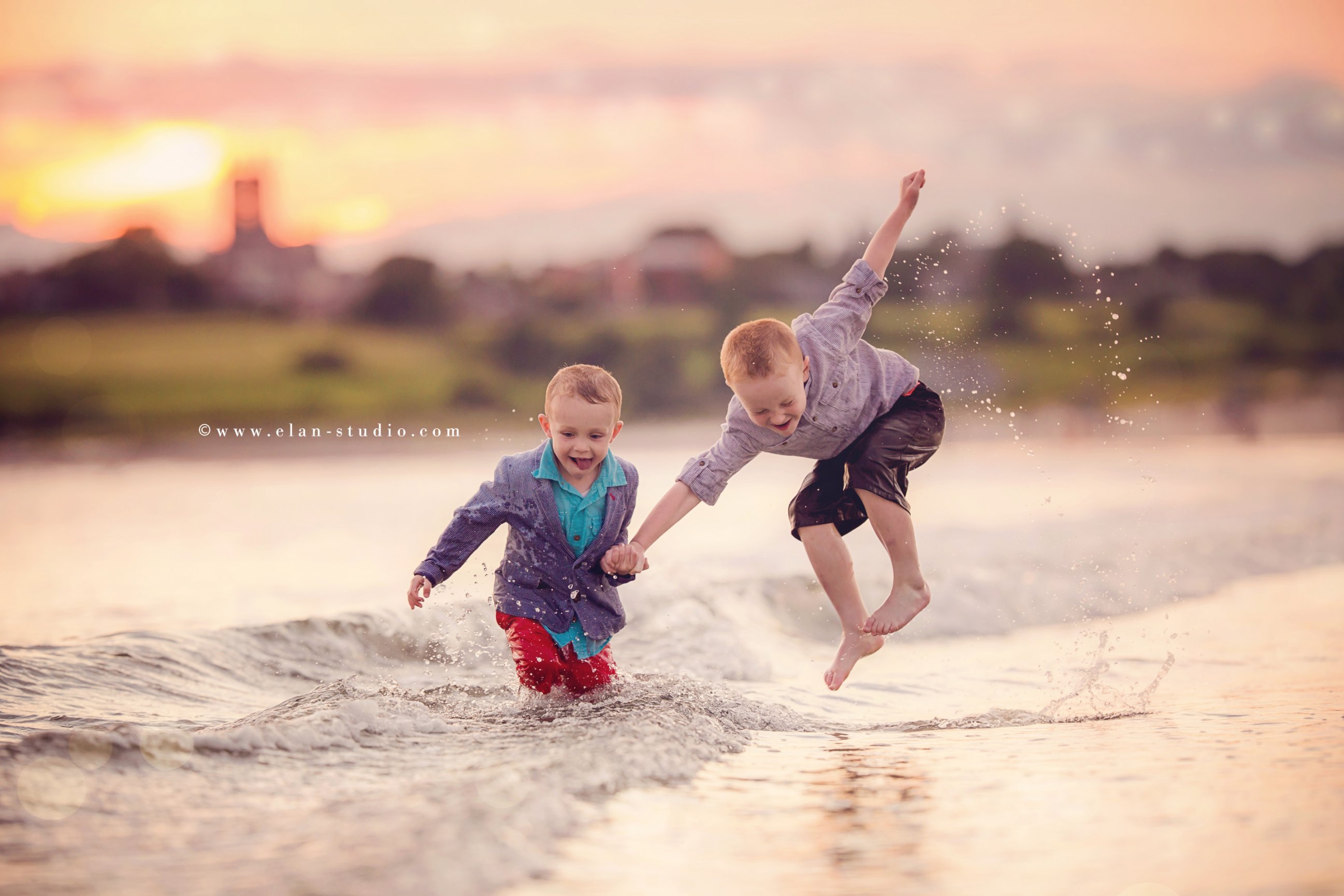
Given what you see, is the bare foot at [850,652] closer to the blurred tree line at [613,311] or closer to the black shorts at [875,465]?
the black shorts at [875,465]

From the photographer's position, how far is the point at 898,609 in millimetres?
4242

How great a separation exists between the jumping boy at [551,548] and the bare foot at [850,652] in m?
0.84

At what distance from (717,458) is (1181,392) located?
3127cm

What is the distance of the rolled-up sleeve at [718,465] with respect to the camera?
407 centimetres

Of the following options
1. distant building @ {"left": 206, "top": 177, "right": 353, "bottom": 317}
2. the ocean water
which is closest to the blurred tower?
distant building @ {"left": 206, "top": 177, "right": 353, "bottom": 317}

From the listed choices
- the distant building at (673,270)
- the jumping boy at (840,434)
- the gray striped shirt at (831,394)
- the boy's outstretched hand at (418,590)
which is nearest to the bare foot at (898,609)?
the jumping boy at (840,434)

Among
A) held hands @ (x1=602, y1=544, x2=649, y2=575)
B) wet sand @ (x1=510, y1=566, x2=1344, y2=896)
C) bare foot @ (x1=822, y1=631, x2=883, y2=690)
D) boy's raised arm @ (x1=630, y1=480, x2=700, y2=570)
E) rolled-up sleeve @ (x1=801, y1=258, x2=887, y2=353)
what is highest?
rolled-up sleeve @ (x1=801, y1=258, x2=887, y2=353)

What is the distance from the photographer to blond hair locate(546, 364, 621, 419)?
380 cm

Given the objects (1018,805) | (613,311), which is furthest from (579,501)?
(613,311)

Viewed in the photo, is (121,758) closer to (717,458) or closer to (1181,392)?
(717,458)

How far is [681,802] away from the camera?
300 centimetres

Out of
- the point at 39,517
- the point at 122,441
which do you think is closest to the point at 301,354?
the point at 122,441

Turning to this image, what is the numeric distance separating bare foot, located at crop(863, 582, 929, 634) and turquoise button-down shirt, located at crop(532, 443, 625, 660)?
102 centimetres

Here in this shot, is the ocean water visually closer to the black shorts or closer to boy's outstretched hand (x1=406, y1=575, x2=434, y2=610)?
boy's outstretched hand (x1=406, y1=575, x2=434, y2=610)
